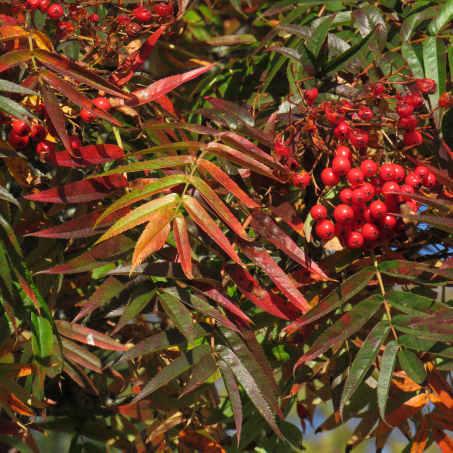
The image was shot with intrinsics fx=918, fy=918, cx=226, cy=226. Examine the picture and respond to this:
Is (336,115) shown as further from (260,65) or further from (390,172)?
(260,65)

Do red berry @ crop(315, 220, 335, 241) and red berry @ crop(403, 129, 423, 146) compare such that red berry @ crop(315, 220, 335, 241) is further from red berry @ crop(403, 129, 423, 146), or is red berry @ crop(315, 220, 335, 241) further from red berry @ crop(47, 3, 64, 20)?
red berry @ crop(47, 3, 64, 20)

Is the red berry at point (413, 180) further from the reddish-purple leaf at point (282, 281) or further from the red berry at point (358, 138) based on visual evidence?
the reddish-purple leaf at point (282, 281)

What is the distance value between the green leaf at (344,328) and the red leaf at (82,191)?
426 millimetres

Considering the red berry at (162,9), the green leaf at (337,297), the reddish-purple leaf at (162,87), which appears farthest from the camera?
the red berry at (162,9)

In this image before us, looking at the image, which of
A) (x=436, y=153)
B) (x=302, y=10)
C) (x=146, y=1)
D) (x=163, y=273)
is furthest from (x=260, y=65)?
(x=163, y=273)

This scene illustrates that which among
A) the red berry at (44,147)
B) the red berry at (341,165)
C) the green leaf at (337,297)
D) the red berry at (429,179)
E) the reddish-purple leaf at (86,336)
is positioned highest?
the red berry at (44,147)

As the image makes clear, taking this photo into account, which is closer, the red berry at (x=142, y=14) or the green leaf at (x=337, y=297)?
the green leaf at (x=337, y=297)

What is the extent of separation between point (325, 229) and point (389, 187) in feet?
0.44

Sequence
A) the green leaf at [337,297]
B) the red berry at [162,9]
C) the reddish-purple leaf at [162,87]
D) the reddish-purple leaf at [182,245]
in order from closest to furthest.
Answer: the reddish-purple leaf at [182,245] < the green leaf at [337,297] < the reddish-purple leaf at [162,87] < the red berry at [162,9]

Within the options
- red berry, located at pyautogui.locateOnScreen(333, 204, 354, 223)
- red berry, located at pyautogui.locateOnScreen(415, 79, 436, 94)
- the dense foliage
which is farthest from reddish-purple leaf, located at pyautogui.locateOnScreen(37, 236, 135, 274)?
red berry, located at pyautogui.locateOnScreen(415, 79, 436, 94)

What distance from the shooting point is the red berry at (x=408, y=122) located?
60.1 inches

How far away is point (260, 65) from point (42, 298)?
31.3 inches

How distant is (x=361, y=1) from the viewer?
2088 mm

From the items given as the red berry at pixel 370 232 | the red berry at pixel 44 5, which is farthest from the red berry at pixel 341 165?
the red berry at pixel 44 5
